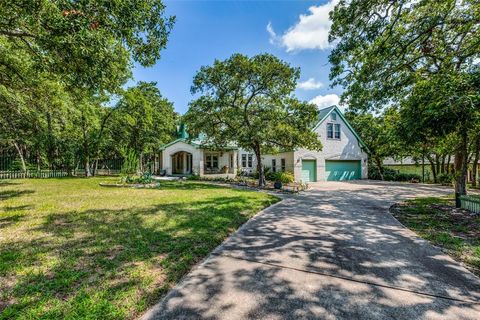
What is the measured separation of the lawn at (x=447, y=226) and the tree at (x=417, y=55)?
69.3 inches

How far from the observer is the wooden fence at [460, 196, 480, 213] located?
23.8 feet

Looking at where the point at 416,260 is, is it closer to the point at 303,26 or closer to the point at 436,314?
the point at 436,314

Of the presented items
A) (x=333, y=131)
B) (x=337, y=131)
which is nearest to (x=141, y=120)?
(x=333, y=131)

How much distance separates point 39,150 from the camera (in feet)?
85.2

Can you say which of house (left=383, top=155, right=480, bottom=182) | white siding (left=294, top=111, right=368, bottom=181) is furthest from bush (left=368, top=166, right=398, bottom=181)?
house (left=383, top=155, right=480, bottom=182)

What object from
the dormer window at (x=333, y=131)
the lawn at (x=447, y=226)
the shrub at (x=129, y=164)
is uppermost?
the dormer window at (x=333, y=131)

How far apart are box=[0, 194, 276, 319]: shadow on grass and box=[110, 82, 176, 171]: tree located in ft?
55.7

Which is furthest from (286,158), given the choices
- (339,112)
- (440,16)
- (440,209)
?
(440,16)

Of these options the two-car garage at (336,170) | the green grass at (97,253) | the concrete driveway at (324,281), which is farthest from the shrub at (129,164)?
the two-car garage at (336,170)

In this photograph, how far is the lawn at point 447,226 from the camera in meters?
4.26

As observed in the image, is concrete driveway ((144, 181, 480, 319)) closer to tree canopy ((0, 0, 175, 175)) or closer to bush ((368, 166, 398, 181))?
tree canopy ((0, 0, 175, 175))

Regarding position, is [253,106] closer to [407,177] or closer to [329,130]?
[329,130]

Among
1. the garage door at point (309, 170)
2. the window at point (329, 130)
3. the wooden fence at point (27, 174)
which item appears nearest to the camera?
the wooden fence at point (27, 174)

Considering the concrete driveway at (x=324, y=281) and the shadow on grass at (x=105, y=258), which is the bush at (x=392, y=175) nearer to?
the concrete driveway at (x=324, y=281)
